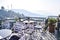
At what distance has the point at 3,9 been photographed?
23.6 m

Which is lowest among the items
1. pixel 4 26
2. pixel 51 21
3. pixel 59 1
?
pixel 4 26

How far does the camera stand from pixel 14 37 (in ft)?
15.8

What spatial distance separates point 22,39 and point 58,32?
2497 millimetres

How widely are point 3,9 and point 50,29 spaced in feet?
58.7

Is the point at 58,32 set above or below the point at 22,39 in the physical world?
above

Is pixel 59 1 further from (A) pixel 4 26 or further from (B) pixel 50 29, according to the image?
(A) pixel 4 26

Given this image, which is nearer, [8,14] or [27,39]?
[27,39]

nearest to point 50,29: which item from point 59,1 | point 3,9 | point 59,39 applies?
point 59,1

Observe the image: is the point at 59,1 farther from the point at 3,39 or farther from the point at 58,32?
the point at 58,32

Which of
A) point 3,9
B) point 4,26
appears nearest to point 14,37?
point 4,26

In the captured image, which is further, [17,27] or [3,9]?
[3,9]

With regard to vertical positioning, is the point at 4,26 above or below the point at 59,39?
below

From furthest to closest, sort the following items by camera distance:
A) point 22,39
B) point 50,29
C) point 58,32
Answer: point 50,29 < point 22,39 < point 58,32

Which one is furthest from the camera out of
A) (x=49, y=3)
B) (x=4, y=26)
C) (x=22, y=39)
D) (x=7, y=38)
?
(x=4, y=26)
